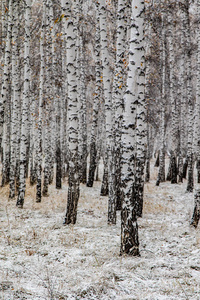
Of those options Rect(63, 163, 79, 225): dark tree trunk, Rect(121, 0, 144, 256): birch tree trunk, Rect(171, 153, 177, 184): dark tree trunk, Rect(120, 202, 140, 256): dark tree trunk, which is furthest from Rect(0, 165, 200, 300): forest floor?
Rect(171, 153, 177, 184): dark tree trunk

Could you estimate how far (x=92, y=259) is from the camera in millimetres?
5316

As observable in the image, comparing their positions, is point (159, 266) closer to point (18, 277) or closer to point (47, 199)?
point (18, 277)

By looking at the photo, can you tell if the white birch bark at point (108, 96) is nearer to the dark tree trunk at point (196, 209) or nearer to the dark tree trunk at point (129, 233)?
the dark tree trunk at point (129, 233)

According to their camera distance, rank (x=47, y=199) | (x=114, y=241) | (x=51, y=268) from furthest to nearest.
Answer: (x=47, y=199), (x=114, y=241), (x=51, y=268)

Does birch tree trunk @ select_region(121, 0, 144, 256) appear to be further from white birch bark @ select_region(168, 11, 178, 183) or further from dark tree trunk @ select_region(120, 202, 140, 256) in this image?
white birch bark @ select_region(168, 11, 178, 183)

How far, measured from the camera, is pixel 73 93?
293 inches

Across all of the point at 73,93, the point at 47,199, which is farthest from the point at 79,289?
the point at 47,199

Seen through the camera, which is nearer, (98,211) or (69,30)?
(69,30)

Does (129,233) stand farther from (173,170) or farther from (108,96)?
(173,170)

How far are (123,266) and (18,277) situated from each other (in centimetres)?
192

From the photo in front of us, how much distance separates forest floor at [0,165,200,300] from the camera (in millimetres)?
4098

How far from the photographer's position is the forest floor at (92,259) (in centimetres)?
410

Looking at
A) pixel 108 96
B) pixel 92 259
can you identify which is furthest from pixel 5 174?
pixel 92 259

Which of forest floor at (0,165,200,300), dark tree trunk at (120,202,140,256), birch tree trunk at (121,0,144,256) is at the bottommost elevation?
forest floor at (0,165,200,300)
